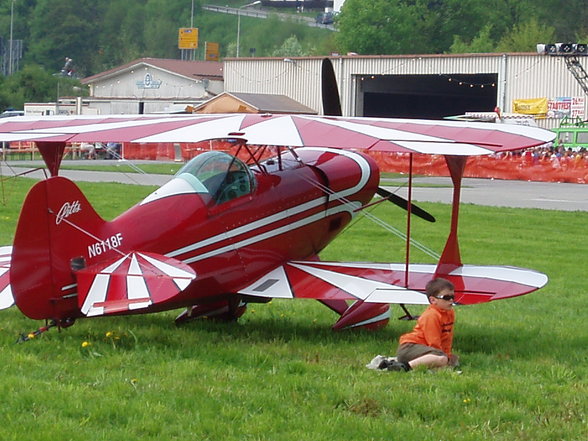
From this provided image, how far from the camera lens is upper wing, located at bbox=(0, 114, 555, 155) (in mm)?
7402

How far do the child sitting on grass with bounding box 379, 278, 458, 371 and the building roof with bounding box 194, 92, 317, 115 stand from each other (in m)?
37.3

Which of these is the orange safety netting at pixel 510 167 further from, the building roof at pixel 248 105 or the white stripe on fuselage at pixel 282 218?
the white stripe on fuselage at pixel 282 218

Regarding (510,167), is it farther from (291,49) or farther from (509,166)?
(291,49)

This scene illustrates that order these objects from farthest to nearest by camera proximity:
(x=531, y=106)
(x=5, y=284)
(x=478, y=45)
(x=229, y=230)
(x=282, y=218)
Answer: (x=478, y=45) < (x=531, y=106) < (x=282, y=218) < (x=229, y=230) < (x=5, y=284)

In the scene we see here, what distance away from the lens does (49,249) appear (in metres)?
7.17

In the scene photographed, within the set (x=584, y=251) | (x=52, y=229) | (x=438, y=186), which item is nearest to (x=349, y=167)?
(x=52, y=229)

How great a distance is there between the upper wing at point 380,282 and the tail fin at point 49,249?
163 cm

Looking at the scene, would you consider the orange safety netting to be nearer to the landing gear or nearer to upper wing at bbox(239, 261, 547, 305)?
upper wing at bbox(239, 261, 547, 305)

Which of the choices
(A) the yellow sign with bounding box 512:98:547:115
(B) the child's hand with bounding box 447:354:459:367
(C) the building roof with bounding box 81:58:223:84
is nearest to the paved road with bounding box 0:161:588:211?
(A) the yellow sign with bounding box 512:98:547:115

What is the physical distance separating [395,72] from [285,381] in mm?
42985

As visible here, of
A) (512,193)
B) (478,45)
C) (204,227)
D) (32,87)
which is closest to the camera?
(204,227)

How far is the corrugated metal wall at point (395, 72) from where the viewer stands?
43438 millimetres

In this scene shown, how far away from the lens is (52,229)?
7195 millimetres

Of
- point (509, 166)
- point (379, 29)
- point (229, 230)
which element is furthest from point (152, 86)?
point (229, 230)
